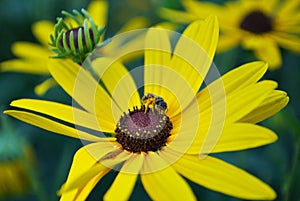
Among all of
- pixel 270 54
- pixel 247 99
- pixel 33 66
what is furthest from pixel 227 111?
pixel 33 66

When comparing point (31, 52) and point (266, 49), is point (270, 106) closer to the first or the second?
point (266, 49)

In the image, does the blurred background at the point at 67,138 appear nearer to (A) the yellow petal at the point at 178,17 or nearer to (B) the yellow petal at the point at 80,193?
(A) the yellow petal at the point at 178,17

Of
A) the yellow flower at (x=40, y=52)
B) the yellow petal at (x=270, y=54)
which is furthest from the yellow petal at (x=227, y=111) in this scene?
the yellow flower at (x=40, y=52)

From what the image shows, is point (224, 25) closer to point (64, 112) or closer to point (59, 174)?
point (59, 174)

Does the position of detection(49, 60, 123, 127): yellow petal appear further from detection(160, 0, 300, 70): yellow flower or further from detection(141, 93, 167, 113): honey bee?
detection(160, 0, 300, 70): yellow flower

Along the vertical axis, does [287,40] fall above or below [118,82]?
above

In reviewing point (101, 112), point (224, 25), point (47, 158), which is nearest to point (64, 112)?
point (101, 112)
